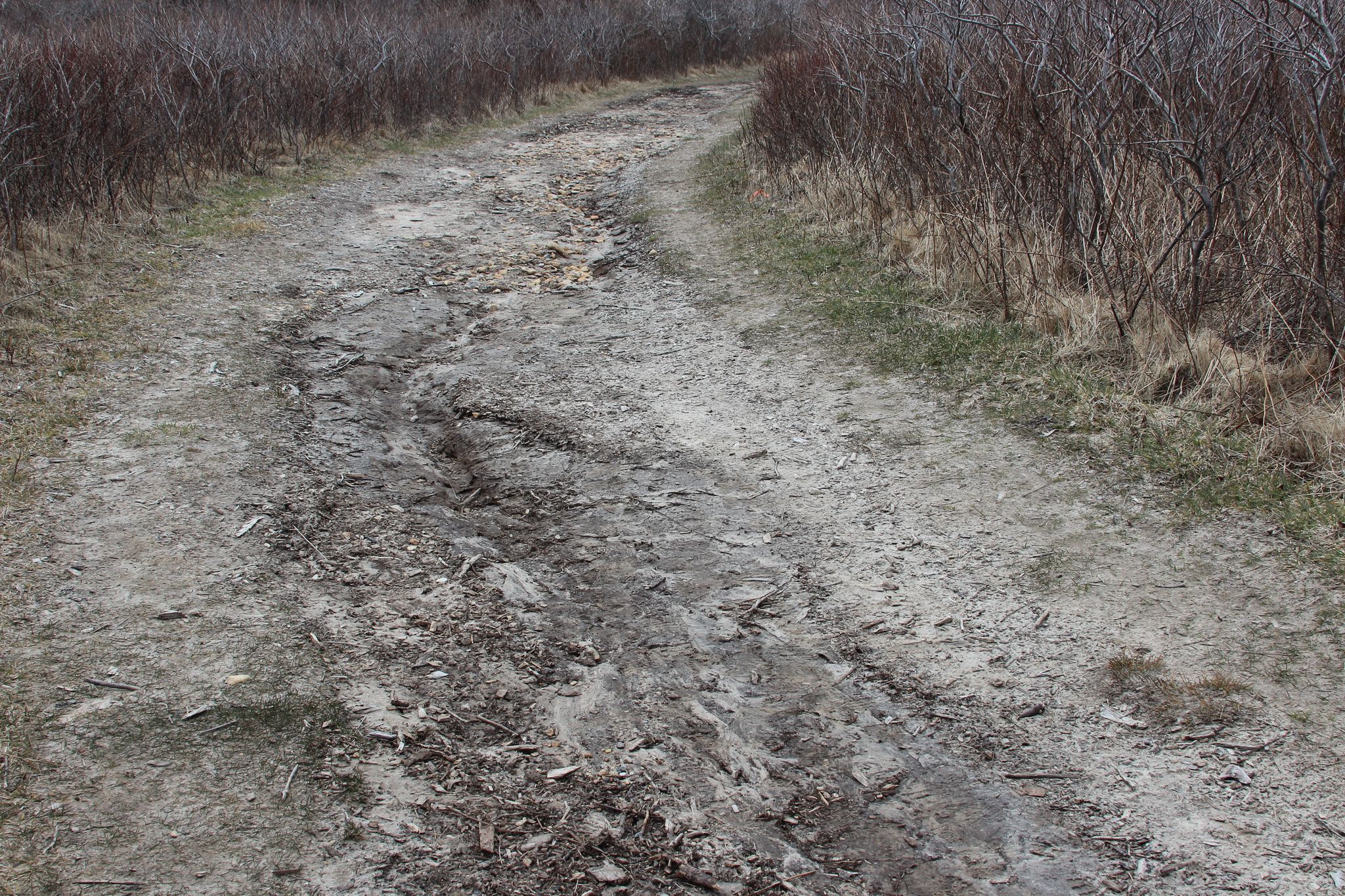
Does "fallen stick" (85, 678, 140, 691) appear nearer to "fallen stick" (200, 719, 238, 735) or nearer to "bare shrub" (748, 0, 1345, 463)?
"fallen stick" (200, 719, 238, 735)

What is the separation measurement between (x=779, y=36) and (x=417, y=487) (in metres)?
18.5

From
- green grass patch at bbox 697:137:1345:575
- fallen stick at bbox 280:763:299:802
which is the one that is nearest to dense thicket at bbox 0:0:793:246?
green grass patch at bbox 697:137:1345:575

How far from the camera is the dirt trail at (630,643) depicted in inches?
92.3

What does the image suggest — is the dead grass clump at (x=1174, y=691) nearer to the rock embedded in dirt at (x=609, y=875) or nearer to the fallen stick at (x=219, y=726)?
the rock embedded in dirt at (x=609, y=875)

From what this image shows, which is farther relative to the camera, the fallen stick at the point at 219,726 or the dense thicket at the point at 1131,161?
the dense thicket at the point at 1131,161

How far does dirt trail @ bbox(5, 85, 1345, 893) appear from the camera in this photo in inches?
92.3

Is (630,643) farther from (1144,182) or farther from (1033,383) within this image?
(1144,182)

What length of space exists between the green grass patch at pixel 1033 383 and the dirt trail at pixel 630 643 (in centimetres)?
20

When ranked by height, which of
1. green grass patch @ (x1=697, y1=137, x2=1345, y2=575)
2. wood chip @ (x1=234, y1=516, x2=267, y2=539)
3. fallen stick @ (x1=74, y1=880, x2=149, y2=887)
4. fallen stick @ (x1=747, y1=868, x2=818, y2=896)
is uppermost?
green grass patch @ (x1=697, y1=137, x2=1345, y2=575)

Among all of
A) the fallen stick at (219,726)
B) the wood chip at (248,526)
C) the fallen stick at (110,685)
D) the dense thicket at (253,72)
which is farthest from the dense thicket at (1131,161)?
the dense thicket at (253,72)

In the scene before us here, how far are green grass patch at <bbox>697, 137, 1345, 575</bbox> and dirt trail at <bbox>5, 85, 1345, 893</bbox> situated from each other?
20cm

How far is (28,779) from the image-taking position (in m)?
2.44

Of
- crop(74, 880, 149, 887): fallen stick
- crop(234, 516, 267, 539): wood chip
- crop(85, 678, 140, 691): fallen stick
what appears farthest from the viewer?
crop(234, 516, 267, 539): wood chip

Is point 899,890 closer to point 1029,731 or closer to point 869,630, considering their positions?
point 1029,731
